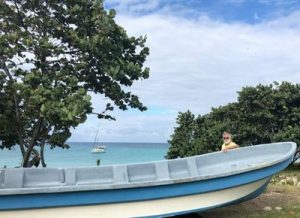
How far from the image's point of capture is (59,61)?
12.2 metres

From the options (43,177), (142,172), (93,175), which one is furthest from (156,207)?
(43,177)

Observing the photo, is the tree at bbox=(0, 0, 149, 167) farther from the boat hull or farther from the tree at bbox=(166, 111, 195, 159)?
the tree at bbox=(166, 111, 195, 159)

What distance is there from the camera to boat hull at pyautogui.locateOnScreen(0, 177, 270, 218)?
311 inches

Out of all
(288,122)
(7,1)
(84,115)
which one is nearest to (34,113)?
(84,115)

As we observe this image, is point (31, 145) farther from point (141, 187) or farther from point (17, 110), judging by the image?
point (141, 187)

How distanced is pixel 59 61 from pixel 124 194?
5.37 m

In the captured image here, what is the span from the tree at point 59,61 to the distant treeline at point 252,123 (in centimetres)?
781

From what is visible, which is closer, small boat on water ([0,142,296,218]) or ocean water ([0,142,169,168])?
small boat on water ([0,142,296,218])

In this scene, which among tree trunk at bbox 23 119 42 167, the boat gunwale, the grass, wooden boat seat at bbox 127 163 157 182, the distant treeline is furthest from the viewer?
the distant treeline

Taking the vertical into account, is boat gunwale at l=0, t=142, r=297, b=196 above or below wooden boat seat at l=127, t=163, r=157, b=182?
below

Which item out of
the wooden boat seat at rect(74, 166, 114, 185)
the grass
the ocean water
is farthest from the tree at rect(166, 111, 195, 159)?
the wooden boat seat at rect(74, 166, 114, 185)

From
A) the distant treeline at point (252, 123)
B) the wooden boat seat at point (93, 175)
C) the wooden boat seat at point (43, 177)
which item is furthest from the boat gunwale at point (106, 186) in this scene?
the distant treeline at point (252, 123)

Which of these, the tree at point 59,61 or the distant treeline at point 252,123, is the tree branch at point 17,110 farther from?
the distant treeline at point 252,123

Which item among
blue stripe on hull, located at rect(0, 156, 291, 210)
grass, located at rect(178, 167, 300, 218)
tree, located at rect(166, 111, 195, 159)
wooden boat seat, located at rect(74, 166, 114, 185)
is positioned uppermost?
tree, located at rect(166, 111, 195, 159)
